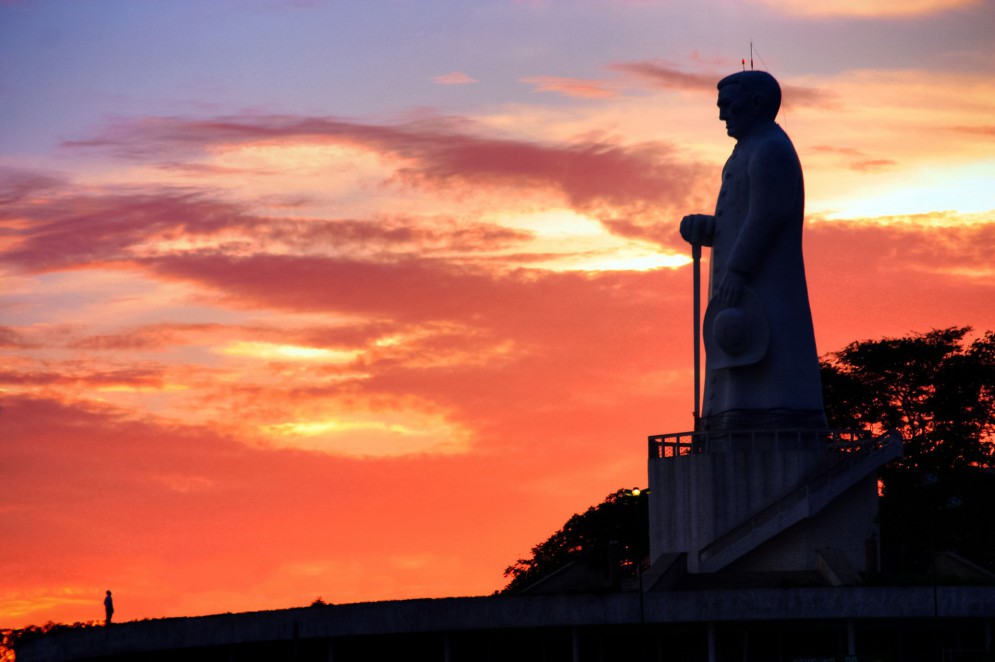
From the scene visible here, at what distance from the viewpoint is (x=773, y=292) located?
211 ft

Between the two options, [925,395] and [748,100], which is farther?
[925,395]

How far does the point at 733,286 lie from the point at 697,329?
2640 millimetres

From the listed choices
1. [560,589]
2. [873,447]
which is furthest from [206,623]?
[873,447]

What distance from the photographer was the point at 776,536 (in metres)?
60.6

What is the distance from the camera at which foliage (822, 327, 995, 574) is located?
74500 mm

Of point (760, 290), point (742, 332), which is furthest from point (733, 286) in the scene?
point (742, 332)

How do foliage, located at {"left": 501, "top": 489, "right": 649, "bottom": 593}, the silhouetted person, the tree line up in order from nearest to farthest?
the silhouetted person < the tree < foliage, located at {"left": 501, "top": 489, "right": 649, "bottom": 593}

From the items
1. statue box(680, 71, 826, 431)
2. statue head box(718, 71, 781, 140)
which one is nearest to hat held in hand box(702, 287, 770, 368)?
statue box(680, 71, 826, 431)

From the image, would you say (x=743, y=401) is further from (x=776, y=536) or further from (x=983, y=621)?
(x=983, y=621)

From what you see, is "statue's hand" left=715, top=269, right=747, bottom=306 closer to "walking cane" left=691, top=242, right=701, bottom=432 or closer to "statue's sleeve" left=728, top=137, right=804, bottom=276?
"statue's sleeve" left=728, top=137, right=804, bottom=276

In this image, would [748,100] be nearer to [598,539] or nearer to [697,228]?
[697,228]

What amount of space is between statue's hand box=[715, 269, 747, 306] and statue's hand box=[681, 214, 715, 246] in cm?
202

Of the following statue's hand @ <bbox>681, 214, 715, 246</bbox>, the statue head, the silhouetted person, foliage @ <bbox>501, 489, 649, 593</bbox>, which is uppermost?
the statue head

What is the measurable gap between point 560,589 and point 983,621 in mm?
Answer: 14177
